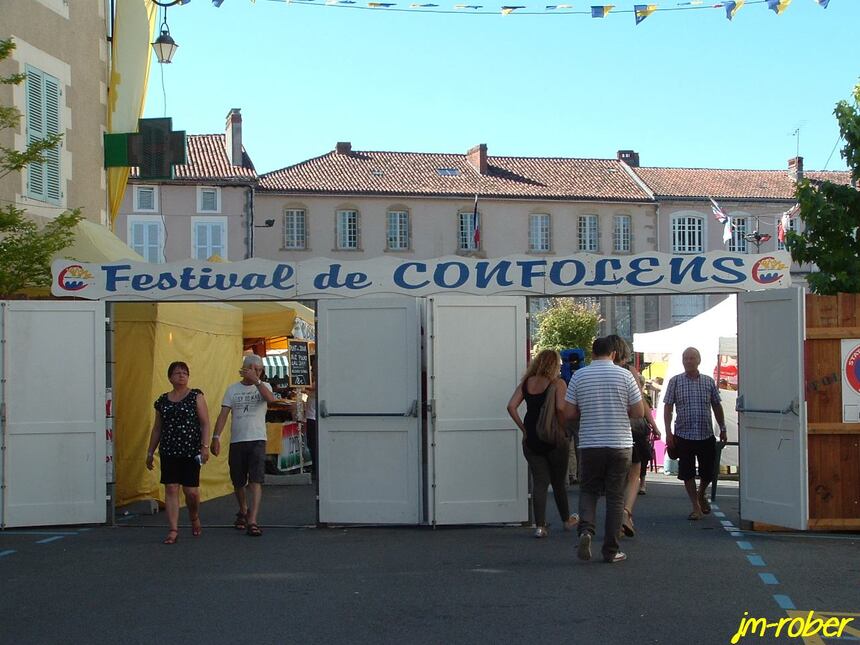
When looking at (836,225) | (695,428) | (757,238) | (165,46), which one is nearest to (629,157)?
(757,238)

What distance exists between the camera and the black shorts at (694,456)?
12.1 m

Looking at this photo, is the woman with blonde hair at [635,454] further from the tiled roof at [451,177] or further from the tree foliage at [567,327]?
the tiled roof at [451,177]

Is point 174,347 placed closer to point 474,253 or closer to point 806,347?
point 806,347

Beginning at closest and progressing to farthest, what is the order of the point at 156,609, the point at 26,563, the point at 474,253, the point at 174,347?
the point at 156,609
the point at 26,563
the point at 174,347
the point at 474,253

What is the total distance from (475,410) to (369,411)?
1.06 metres

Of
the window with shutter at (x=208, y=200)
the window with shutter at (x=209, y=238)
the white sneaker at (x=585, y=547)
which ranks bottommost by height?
the white sneaker at (x=585, y=547)

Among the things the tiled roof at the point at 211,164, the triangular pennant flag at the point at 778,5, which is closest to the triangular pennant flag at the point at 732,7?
the triangular pennant flag at the point at 778,5

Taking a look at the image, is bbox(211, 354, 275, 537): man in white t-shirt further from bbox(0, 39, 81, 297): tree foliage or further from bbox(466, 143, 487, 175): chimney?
bbox(466, 143, 487, 175): chimney

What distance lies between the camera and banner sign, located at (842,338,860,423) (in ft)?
34.2

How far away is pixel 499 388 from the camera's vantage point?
1144cm

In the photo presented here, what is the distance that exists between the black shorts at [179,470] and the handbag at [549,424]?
3.15 metres

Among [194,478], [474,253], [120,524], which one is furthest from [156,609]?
[474,253]

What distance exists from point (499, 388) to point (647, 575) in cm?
342

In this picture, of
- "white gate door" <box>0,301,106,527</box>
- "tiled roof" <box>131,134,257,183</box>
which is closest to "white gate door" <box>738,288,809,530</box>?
"white gate door" <box>0,301,106,527</box>
